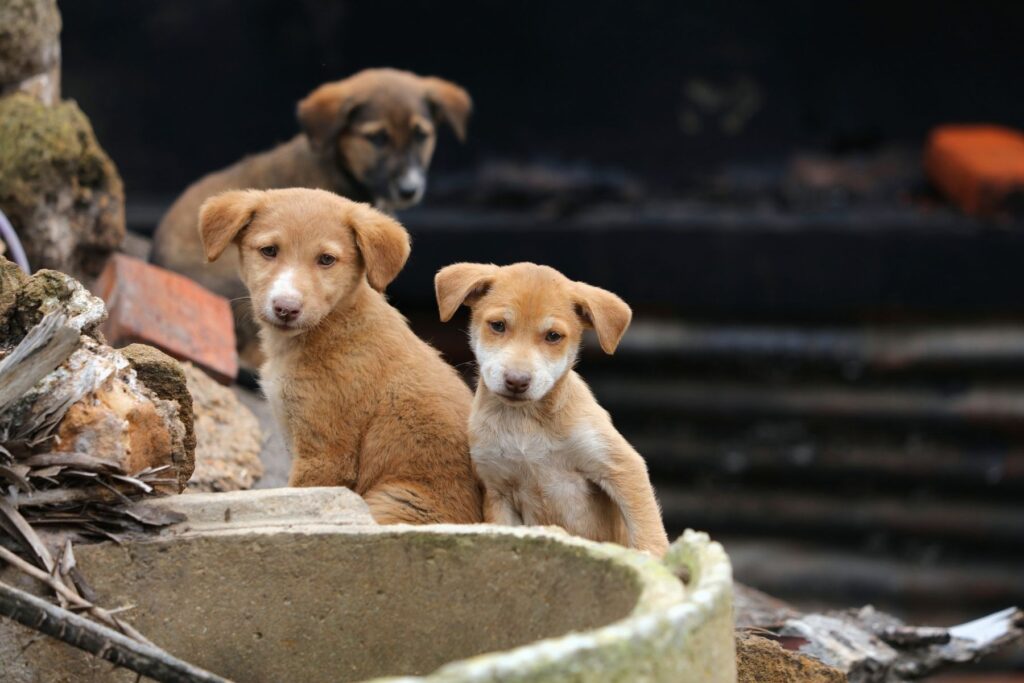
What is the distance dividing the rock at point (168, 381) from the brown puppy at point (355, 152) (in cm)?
363

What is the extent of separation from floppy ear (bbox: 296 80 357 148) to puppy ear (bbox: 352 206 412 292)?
3363 mm

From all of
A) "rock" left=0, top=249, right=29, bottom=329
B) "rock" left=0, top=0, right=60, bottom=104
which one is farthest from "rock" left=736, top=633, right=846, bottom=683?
"rock" left=0, top=0, right=60, bottom=104

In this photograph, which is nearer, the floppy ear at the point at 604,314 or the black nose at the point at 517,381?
the black nose at the point at 517,381

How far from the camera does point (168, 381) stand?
15.3 feet

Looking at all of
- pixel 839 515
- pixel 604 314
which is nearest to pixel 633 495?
pixel 604 314

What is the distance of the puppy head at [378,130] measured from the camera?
8516mm

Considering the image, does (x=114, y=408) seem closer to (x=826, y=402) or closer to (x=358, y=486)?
(x=358, y=486)

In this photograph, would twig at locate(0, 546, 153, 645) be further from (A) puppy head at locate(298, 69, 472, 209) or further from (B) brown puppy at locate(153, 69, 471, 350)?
(A) puppy head at locate(298, 69, 472, 209)

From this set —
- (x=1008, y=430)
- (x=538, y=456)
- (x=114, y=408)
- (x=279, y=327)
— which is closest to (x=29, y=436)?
(x=114, y=408)

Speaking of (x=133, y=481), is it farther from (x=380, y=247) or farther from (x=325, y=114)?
(x=325, y=114)

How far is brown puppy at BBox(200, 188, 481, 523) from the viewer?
5.13 m

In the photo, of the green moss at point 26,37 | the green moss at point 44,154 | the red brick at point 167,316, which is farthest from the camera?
the green moss at point 26,37

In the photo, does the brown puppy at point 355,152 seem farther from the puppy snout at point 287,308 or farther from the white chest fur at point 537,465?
the white chest fur at point 537,465

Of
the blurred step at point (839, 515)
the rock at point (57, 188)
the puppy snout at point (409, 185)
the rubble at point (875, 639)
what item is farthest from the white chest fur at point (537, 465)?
the blurred step at point (839, 515)
